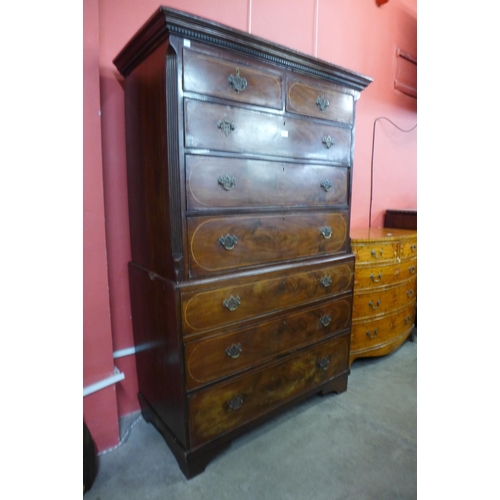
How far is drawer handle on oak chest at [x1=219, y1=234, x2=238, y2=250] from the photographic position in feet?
4.56

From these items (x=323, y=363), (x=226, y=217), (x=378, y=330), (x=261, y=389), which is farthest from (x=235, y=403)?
(x=378, y=330)

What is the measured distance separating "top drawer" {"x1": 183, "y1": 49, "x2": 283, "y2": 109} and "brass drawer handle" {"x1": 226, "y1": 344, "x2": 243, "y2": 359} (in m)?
1.10

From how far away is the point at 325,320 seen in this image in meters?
1.87

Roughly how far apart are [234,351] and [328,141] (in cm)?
118

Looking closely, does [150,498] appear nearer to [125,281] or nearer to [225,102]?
[125,281]

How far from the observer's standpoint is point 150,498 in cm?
137

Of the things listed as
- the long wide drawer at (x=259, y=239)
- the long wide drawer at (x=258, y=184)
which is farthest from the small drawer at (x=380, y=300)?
the long wide drawer at (x=258, y=184)

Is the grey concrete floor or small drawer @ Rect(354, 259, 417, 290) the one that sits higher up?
small drawer @ Rect(354, 259, 417, 290)

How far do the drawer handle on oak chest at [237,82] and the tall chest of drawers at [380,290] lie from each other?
4.20 feet

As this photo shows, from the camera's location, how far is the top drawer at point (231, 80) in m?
1.24

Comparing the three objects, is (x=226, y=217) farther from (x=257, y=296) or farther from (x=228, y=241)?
(x=257, y=296)

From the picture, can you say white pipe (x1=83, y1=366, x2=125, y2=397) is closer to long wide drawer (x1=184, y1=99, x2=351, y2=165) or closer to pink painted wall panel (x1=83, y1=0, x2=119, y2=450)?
pink painted wall panel (x1=83, y1=0, x2=119, y2=450)

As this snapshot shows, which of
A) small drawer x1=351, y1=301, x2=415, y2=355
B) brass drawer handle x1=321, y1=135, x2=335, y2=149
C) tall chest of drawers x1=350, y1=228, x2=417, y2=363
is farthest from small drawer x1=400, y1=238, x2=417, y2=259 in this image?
brass drawer handle x1=321, y1=135, x2=335, y2=149
